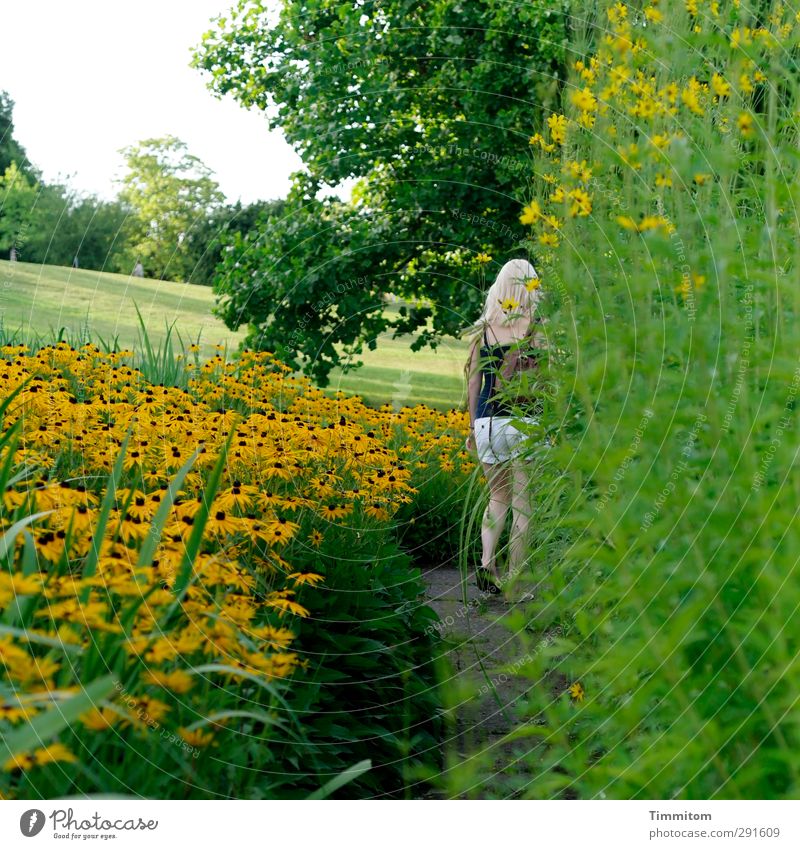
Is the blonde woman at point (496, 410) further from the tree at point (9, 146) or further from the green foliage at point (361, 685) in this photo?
the tree at point (9, 146)

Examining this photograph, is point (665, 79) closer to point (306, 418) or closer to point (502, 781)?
point (306, 418)

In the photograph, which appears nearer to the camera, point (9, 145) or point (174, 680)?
point (174, 680)

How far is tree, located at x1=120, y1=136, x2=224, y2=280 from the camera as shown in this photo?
8.84 feet

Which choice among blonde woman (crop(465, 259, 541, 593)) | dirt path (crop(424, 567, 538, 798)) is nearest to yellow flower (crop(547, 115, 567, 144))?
blonde woman (crop(465, 259, 541, 593))

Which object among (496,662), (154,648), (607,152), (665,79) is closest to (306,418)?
(496,662)

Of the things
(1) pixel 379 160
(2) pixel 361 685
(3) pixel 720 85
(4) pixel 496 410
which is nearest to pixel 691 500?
(2) pixel 361 685

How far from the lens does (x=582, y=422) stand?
271 centimetres

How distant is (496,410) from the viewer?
4.51 m

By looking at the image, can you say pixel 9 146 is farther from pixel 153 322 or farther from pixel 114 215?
pixel 153 322

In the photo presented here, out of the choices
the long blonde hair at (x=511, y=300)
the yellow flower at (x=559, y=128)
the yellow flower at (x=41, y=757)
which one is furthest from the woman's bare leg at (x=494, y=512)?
the yellow flower at (x=41, y=757)

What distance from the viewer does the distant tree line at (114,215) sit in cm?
266

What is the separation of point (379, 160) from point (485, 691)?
283 centimetres

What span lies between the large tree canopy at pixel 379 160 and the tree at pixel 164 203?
1.19 meters

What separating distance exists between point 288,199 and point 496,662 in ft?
8.60
